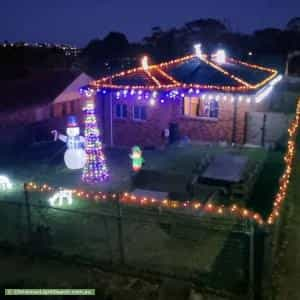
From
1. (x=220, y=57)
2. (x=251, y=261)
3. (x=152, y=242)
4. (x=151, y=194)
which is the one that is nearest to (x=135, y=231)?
(x=152, y=242)

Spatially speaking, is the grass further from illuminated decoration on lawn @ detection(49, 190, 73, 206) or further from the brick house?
illuminated decoration on lawn @ detection(49, 190, 73, 206)

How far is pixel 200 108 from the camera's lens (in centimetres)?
1903

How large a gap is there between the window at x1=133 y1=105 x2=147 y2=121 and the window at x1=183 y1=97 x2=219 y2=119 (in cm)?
191

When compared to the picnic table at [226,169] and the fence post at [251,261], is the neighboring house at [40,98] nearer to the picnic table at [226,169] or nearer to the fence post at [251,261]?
the picnic table at [226,169]

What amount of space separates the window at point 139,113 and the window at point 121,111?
0.46 meters

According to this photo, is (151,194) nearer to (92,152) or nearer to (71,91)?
(92,152)

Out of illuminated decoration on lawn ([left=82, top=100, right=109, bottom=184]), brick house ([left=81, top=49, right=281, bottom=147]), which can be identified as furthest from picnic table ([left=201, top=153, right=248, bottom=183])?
brick house ([left=81, top=49, right=281, bottom=147])

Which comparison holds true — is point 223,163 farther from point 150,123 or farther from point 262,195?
point 150,123

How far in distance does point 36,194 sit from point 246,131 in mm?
9639

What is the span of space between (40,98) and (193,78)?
37.2ft

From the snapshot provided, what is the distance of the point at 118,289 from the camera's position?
25.4ft

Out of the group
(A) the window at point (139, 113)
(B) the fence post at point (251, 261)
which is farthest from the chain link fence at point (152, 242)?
(A) the window at point (139, 113)

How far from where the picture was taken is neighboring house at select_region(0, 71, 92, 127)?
2376 centimetres

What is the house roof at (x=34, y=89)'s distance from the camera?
24.4 meters
